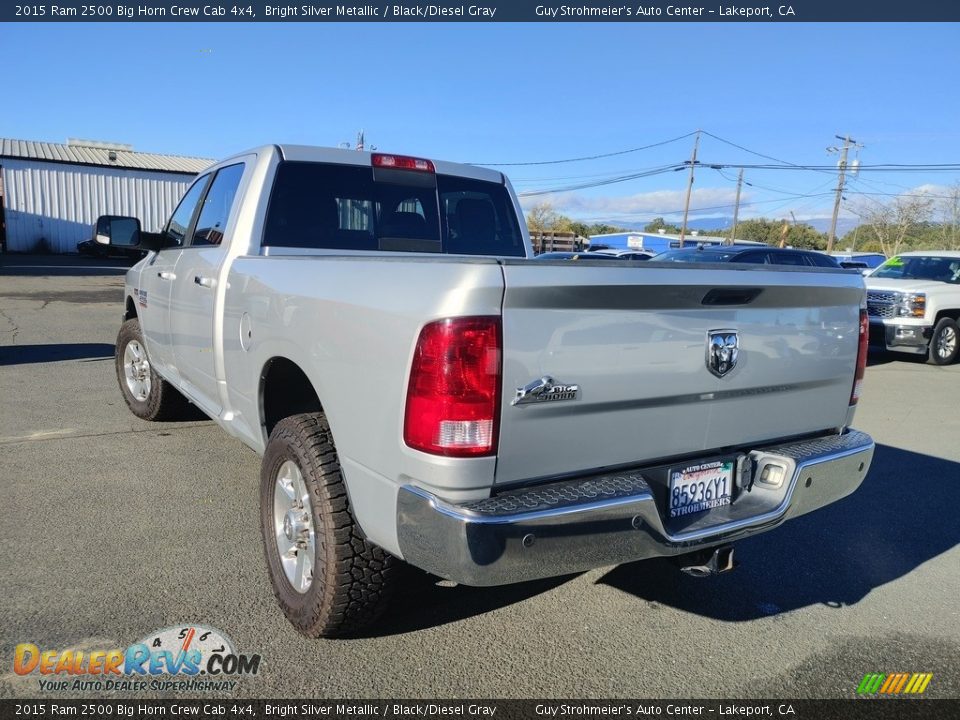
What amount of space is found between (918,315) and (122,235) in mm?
11204

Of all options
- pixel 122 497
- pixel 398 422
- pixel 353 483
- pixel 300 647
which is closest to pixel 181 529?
pixel 122 497

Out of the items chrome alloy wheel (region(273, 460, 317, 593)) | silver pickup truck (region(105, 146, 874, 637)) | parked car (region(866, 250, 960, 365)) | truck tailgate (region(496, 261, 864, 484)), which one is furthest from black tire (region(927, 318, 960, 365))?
chrome alloy wheel (region(273, 460, 317, 593))

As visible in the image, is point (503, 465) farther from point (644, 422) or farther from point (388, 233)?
point (388, 233)

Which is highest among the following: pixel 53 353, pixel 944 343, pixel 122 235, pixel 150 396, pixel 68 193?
pixel 68 193

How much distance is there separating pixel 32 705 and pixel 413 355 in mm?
1798

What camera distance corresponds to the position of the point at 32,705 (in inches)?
96.3

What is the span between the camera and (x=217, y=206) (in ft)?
14.6

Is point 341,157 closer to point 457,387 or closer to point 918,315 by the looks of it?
point 457,387

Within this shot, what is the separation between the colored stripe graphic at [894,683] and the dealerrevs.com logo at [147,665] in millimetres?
2350

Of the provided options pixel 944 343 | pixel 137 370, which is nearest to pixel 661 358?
pixel 137 370

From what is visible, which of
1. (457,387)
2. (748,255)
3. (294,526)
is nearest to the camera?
(457,387)

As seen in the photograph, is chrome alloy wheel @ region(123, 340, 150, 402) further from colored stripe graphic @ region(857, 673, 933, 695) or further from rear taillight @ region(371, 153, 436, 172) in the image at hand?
colored stripe graphic @ region(857, 673, 933, 695)

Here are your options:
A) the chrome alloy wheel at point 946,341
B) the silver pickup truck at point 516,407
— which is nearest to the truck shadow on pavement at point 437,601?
the silver pickup truck at point 516,407

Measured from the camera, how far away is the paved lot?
9.02ft
